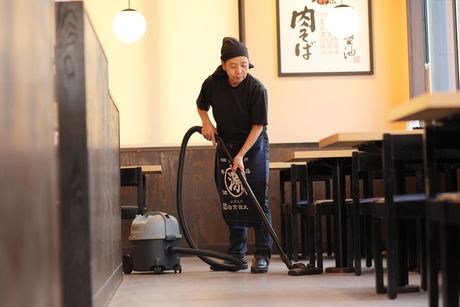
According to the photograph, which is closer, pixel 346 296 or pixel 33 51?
pixel 33 51

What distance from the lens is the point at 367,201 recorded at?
4312 mm

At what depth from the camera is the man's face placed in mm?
5430

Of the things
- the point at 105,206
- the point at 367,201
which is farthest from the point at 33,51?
the point at 367,201

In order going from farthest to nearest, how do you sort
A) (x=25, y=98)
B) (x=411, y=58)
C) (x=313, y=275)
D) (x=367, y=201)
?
(x=411, y=58) < (x=313, y=275) < (x=367, y=201) < (x=25, y=98)

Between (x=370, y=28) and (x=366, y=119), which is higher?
(x=370, y=28)

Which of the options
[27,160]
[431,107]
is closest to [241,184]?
[431,107]

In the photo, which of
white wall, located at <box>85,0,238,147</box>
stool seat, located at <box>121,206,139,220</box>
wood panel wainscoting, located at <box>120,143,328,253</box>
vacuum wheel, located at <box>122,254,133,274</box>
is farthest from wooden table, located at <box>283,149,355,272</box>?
white wall, located at <box>85,0,238,147</box>

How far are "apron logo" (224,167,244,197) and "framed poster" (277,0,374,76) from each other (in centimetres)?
253

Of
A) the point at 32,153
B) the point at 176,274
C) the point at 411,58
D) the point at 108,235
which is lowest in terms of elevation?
the point at 176,274

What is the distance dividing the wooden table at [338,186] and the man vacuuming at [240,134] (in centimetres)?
28

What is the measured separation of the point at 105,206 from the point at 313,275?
1.76 m

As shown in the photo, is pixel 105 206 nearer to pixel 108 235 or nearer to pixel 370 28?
pixel 108 235

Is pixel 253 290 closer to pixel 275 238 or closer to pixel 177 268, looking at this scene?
pixel 275 238

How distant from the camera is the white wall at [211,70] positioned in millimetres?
7961
